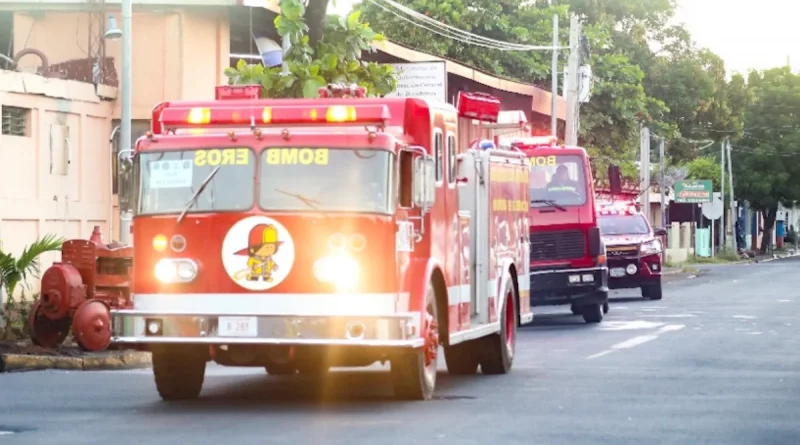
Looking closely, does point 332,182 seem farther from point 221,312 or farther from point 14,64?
point 14,64

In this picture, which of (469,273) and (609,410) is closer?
(609,410)

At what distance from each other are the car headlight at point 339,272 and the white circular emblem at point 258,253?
9.6 inches

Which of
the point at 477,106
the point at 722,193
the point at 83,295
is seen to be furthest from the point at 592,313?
the point at 722,193

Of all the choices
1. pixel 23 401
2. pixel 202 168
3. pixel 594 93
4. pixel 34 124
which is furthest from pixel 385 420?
pixel 594 93

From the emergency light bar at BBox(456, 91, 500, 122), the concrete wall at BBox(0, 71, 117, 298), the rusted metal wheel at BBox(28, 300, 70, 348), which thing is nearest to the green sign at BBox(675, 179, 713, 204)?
the concrete wall at BBox(0, 71, 117, 298)

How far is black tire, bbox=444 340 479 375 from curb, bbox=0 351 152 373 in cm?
381

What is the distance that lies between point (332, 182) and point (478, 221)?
10.9ft

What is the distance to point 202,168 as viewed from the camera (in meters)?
13.7

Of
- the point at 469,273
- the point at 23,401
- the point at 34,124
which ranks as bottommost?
the point at 23,401

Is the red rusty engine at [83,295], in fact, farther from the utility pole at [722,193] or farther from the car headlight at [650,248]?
the utility pole at [722,193]

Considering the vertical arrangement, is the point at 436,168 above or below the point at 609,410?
above

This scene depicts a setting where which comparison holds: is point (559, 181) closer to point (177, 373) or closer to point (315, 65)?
point (315, 65)

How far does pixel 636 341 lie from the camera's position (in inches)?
888

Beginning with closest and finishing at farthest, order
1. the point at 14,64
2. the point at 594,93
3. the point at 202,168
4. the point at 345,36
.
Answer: the point at 202,168, the point at 345,36, the point at 14,64, the point at 594,93
